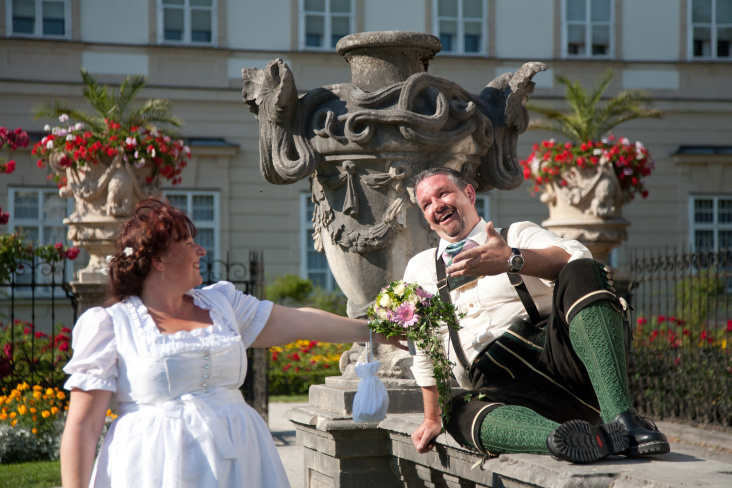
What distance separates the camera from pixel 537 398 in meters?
2.87

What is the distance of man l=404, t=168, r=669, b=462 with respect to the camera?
2.53m

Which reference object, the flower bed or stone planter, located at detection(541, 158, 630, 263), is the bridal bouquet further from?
the flower bed

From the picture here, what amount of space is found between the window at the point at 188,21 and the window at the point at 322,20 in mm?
1579

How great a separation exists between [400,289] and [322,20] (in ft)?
44.9

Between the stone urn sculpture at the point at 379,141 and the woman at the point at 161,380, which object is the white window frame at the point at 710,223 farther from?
the woman at the point at 161,380

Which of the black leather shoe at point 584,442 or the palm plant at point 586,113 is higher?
the palm plant at point 586,113

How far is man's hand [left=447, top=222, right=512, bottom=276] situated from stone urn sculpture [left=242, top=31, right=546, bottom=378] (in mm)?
1299

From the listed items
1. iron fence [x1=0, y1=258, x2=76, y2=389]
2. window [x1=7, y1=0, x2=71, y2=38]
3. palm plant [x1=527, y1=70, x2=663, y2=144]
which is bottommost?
iron fence [x1=0, y1=258, x2=76, y2=389]

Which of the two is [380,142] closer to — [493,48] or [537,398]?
[537,398]

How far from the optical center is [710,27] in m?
16.4

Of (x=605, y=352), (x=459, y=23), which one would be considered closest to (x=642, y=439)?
(x=605, y=352)

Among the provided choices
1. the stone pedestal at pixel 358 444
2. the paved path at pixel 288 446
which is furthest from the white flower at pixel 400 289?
the paved path at pixel 288 446

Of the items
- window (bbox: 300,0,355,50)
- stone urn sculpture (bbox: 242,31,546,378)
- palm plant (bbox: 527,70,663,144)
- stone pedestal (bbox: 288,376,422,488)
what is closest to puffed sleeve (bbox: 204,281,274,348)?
stone pedestal (bbox: 288,376,422,488)

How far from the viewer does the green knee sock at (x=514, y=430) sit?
8.52 feet
